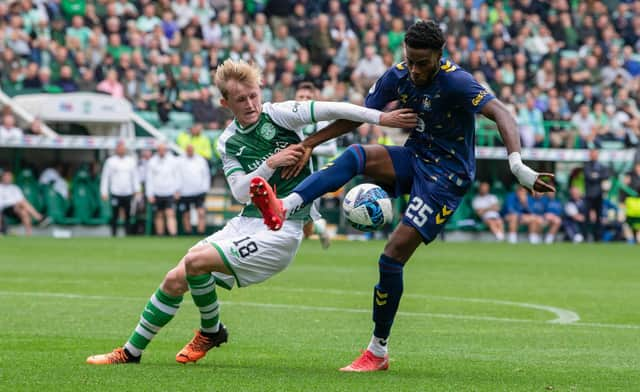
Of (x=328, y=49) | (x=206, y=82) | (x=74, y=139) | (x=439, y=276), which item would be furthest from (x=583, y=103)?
(x=439, y=276)

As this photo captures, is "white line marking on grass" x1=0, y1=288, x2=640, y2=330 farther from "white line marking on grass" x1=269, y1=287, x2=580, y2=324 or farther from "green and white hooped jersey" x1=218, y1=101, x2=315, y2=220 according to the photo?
"green and white hooped jersey" x1=218, y1=101, x2=315, y2=220

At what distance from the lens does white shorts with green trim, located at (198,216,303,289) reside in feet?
25.4

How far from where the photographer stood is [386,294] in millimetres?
8055

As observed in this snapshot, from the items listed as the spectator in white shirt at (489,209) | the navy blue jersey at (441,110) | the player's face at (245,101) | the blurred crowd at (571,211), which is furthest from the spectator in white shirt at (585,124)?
the player's face at (245,101)

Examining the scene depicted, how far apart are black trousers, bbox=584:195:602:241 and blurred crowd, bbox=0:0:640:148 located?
5.76ft

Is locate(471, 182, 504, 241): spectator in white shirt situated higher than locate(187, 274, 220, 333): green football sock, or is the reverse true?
locate(187, 274, 220, 333): green football sock

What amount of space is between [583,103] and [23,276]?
20.3 metres

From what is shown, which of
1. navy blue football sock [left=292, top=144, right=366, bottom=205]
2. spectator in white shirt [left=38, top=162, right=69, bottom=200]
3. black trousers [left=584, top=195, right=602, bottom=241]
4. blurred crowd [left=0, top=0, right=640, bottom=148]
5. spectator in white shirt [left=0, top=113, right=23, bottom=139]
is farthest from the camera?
black trousers [left=584, top=195, right=602, bottom=241]

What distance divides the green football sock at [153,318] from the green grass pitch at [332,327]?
15 cm

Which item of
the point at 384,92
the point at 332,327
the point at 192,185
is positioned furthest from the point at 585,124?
the point at 384,92

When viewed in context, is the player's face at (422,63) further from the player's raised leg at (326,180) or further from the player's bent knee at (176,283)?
the player's bent knee at (176,283)

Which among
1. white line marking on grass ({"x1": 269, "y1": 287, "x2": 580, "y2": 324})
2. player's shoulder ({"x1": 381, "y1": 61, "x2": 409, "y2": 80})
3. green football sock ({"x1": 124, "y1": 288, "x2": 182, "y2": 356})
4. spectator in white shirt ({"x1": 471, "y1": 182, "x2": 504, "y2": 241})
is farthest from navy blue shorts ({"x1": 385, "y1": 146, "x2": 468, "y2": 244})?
spectator in white shirt ({"x1": 471, "y1": 182, "x2": 504, "y2": 241})

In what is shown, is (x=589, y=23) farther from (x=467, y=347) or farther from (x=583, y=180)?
(x=467, y=347)

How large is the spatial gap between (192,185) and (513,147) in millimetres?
19377
